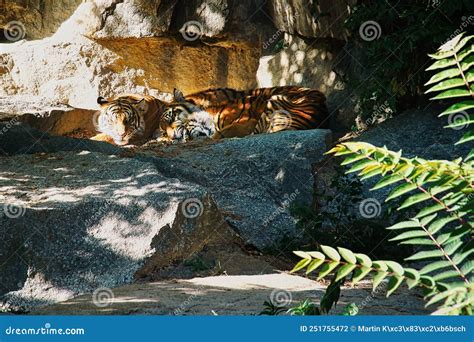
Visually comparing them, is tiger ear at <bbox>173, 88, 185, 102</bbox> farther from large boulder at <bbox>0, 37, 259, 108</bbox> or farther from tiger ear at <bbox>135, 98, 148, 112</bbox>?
large boulder at <bbox>0, 37, 259, 108</bbox>

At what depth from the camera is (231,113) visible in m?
12.1

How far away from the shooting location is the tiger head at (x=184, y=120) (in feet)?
39.8

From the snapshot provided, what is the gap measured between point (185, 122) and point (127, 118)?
84 centimetres

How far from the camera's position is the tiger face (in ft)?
39.8

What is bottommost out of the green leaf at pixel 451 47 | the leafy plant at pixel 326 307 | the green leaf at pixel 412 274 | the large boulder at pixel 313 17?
the leafy plant at pixel 326 307

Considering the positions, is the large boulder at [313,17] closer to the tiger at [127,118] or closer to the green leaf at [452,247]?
the tiger at [127,118]

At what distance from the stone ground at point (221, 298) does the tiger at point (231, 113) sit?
5392mm

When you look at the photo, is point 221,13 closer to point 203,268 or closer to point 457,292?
point 203,268

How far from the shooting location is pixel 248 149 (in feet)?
29.2

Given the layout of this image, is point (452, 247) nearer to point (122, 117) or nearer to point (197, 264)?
point (197, 264)

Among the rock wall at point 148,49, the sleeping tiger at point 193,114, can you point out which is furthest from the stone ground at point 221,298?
the rock wall at point 148,49

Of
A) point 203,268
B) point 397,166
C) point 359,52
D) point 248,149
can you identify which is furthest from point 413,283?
point 359,52

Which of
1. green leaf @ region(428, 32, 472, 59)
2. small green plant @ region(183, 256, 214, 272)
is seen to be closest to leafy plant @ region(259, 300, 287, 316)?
green leaf @ region(428, 32, 472, 59)

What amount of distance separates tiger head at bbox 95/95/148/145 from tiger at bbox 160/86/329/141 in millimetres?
401
